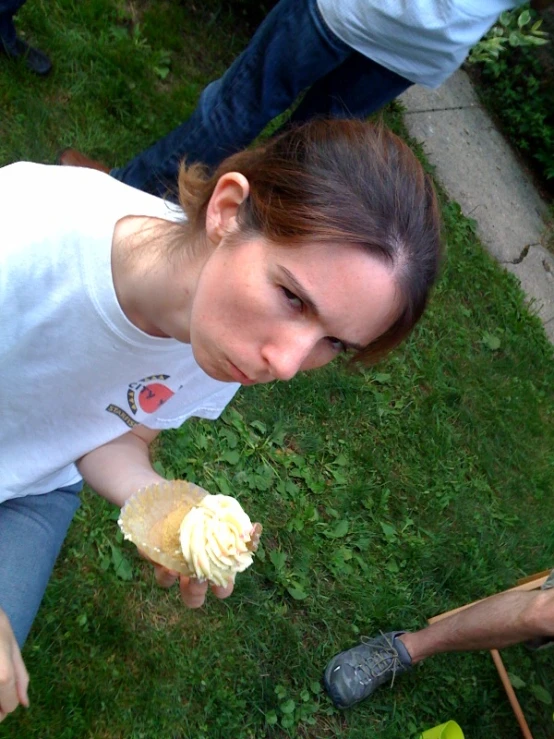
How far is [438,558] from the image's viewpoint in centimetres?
317

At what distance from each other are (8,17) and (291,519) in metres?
2.28

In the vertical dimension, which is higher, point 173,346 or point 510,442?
point 173,346

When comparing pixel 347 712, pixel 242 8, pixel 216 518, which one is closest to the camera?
pixel 216 518

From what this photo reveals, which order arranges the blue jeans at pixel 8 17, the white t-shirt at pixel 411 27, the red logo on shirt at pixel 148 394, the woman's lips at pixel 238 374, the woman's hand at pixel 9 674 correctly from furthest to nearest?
the blue jeans at pixel 8 17
the white t-shirt at pixel 411 27
the red logo on shirt at pixel 148 394
the woman's lips at pixel 238 374
the woman's hand at pixel 9 674

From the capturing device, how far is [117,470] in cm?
159

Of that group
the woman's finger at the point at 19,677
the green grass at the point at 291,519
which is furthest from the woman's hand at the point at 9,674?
the green grass at the point at 291,519

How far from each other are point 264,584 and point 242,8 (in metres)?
2.99

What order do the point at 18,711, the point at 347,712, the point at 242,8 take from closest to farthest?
the point at 18,711 < the point at 347,712 < the point at 242,8

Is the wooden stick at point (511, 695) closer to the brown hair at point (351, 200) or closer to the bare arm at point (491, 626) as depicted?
the bare arm at point (491, 626)

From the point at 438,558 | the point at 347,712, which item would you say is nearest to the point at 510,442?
the point at 438,558

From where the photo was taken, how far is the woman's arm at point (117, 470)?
61.6 inches

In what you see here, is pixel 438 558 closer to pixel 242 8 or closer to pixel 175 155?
pixel 175 155

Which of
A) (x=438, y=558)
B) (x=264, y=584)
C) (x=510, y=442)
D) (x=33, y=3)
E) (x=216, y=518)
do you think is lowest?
(x=510, y=442)

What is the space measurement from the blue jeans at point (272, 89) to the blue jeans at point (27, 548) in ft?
3.85
